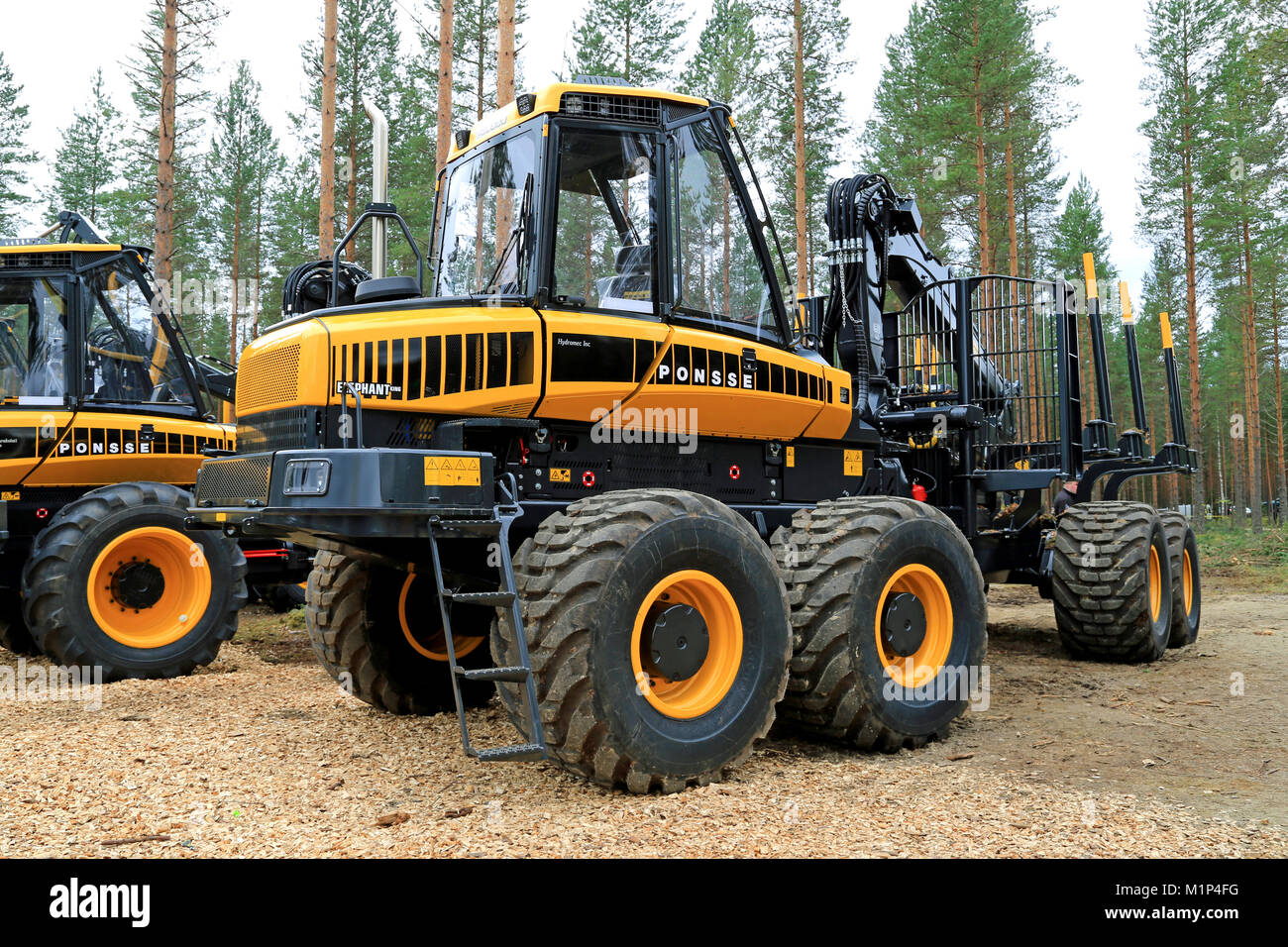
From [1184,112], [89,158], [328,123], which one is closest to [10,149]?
[89,158]

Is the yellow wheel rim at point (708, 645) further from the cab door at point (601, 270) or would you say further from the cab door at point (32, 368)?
the cab door at point (32, 368)

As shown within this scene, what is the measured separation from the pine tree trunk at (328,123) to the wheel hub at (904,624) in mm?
12655

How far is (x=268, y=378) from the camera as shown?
15.6ft

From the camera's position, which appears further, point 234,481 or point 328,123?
point 328,123

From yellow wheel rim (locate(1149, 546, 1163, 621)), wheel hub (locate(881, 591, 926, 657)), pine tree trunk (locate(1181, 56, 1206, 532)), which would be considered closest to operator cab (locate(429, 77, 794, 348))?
wheel hub (locate(881, 591, 926, 657))

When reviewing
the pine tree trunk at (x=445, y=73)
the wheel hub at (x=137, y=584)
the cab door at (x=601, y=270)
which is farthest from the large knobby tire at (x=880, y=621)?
the pine tree trunk at (x=445, y=73)

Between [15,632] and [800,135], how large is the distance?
15.9 meters

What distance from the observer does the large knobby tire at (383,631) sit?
19.1 feet

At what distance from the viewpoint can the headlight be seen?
4.09m

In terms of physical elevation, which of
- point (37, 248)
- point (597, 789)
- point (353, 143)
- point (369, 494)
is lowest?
point (597, 789)

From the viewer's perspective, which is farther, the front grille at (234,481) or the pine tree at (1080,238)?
the pine tree at (1080,238)

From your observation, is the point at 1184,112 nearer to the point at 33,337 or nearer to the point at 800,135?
the point at 800,135

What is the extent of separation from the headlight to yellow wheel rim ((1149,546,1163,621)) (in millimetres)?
7246
